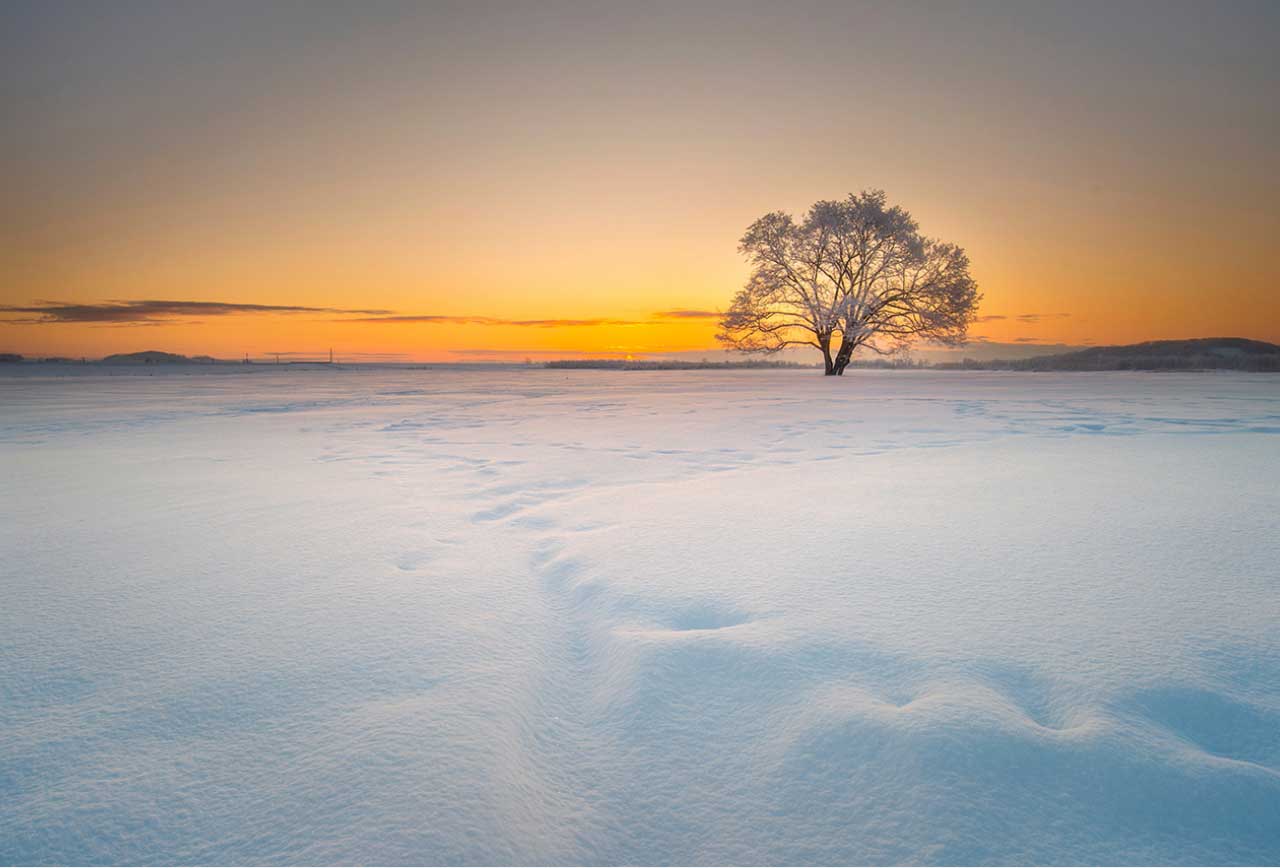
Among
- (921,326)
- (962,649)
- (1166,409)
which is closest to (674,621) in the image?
(962,649)

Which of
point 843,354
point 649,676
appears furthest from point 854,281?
point 649,676

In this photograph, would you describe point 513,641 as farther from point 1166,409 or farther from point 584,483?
point 1166,409

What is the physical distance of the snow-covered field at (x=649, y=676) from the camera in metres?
0.93

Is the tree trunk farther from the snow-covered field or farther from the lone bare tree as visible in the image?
the snow-covered field

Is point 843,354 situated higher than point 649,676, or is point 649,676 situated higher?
point 843,354

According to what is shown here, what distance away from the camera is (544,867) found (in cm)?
87

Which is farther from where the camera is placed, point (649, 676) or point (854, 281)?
point (854, 281)

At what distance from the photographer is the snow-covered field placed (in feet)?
3.04

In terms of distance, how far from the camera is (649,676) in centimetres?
137

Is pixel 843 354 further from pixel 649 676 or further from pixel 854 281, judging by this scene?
pixel 649 676

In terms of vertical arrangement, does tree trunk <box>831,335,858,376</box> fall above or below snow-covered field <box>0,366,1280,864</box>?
above

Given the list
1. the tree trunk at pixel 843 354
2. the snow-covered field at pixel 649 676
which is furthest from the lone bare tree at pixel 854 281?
the snow-covered field at pixel 649 676

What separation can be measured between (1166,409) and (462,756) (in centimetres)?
973

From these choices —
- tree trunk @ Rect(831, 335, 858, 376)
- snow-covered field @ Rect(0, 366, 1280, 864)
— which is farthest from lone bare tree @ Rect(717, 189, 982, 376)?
snow-covered field @ Rect(0, 366, 1280, 864)
